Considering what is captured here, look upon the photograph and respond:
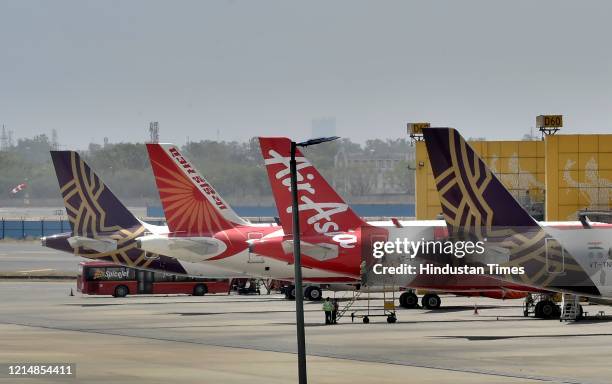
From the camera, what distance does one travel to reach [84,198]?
91.4m

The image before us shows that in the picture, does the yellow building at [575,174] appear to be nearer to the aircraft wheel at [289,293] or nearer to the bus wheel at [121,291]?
the aircraft wheel at [289,293]

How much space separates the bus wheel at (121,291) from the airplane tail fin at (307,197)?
91.2ft

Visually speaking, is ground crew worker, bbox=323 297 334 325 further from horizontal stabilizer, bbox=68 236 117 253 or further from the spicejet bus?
the spicejet bus

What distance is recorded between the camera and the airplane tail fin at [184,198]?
274 feet

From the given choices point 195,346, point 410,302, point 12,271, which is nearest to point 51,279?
point 12,271

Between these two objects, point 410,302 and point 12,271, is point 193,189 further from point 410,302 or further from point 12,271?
point 12,271

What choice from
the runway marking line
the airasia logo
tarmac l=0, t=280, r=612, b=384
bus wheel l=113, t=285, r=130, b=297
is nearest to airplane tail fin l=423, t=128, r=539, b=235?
tarmac l=0, t=280, r=612, b=384

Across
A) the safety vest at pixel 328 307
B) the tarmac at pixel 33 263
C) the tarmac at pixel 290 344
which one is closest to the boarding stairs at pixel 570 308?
the tarmac at pixel 290 344

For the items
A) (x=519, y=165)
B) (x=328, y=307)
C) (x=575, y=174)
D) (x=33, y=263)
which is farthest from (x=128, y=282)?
(x=33, y=263)

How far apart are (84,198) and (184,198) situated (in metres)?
10.5

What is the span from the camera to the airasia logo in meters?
73.5

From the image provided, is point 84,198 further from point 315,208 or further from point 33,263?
point 33,263

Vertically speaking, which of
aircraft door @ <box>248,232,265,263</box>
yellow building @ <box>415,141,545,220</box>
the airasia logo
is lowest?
aircraft door @ <box>248,232,265,263</box>

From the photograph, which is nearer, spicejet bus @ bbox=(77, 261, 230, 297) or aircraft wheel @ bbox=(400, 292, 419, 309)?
aircraft wheel @ bbox=(400, 292, 419, 309)
